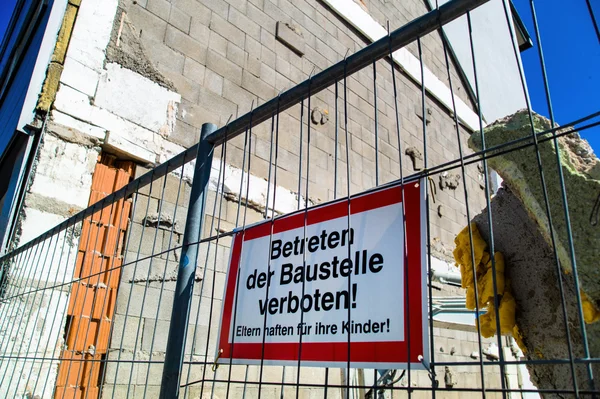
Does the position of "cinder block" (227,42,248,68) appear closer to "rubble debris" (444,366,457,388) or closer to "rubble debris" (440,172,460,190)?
"rubble debris" (440,172,460,190)

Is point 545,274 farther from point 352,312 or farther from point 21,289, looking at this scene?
point 21,289

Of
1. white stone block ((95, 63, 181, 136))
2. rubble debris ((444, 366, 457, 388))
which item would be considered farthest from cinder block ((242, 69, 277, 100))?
rubble debris ((444, 366, 457, 388))

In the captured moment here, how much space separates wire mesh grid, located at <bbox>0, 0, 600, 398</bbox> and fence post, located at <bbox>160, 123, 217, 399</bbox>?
0.04 ft

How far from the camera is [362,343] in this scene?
3.97 feet

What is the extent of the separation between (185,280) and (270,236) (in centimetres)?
45

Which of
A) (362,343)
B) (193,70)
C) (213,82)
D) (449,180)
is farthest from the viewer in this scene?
(449,180)

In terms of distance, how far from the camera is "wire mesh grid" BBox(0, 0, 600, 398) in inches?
46.9

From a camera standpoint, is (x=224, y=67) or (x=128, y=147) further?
(x=224, y=67)

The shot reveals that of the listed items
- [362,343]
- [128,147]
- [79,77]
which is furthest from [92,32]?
[362,343]

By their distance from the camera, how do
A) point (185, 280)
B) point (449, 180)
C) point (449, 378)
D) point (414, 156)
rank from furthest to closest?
point (449, 180)
point (414, 156)
point (449, 378)
point (185, 280)

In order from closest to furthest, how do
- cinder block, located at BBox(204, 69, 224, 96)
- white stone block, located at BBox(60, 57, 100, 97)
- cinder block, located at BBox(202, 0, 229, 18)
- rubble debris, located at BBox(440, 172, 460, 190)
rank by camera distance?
white stone block, located at BBox(60, 57, 100, 97) → cinder block, located at BBox(204, 69, 224, 96) → cinder block, located at BBox(202, 0, 229, 18) → rubble debris, located at BBox(440, 172, 460, 190)

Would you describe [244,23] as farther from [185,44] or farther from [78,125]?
[78,125]

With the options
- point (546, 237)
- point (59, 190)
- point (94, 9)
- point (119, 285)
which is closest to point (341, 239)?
point (546, 237)

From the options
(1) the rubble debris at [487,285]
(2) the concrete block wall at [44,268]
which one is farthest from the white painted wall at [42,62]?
(1) the rubble debris at [487,285]
